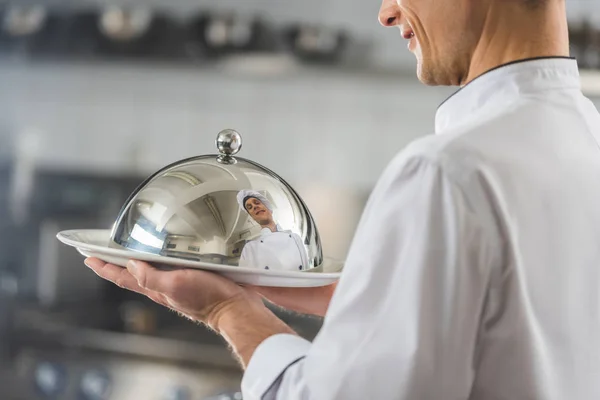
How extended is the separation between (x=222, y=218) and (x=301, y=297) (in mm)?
154

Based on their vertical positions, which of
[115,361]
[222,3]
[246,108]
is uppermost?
[222,3]

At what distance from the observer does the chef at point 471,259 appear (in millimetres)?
611

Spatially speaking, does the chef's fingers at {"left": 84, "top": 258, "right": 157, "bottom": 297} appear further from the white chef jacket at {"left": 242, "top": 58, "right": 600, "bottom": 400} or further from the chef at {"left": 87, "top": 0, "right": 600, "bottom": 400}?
the white chef jacket at {"left": 242, "top": 58, "right": 600, "bottom": 400}

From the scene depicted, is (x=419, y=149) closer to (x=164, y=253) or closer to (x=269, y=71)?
(x=164, y=253)

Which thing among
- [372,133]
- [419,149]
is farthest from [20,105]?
[419,149]

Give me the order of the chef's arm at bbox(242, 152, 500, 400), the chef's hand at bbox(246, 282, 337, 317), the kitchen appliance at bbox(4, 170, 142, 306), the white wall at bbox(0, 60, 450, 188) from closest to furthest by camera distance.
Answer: the chef's arm at bbox(242, 152, 500, 400), the chef's hand at bbox(246, 282, 337, 317), the white wall at bbox(0, 60, 450, 188), the kitchen appliance at bbox(4, 170, 142, 306)

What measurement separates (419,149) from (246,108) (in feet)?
7.84

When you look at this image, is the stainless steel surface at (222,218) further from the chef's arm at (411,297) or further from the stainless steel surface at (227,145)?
the chef's arm at (411,297)

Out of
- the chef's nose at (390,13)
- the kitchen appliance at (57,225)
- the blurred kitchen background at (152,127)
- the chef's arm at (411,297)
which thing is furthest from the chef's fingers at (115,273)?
the kitchen appliance at (57,225)

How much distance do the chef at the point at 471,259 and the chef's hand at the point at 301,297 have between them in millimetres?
79

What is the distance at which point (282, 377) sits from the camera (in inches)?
26.8

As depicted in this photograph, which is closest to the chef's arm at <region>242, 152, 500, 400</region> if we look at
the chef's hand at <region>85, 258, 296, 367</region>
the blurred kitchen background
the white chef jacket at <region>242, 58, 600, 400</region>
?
the white chef jacket at <region>242, 58, 600, 400</region>

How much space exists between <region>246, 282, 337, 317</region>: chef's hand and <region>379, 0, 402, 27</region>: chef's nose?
11.2 inches

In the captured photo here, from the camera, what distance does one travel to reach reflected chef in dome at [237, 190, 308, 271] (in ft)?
2.54
